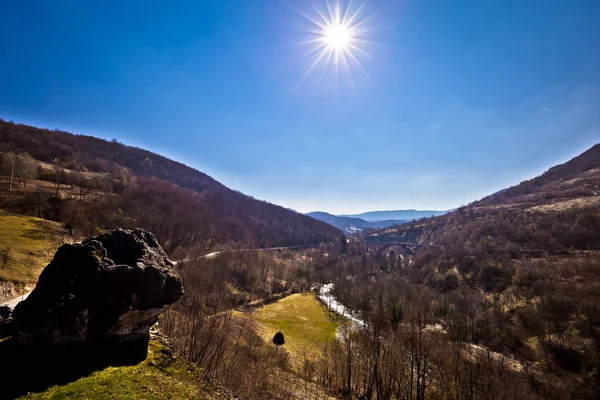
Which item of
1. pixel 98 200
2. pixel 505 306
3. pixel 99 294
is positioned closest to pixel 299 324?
pixel 505 306

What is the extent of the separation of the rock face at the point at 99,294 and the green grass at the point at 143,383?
1.10 meters

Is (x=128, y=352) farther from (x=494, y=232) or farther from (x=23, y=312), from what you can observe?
(x=494, y=232)

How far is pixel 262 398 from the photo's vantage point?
14781mm

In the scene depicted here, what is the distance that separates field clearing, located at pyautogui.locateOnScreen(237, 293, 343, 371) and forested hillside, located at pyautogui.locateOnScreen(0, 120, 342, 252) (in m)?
36.9

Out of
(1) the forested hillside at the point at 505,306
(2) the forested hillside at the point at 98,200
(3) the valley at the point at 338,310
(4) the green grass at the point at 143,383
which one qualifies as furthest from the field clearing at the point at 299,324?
(2) the forested hillside at the point at 98,200

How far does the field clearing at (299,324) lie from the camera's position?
36.3 m

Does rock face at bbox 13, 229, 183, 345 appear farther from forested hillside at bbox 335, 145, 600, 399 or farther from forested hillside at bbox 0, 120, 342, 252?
forested hillside at bbox 0, 120, 342, 252

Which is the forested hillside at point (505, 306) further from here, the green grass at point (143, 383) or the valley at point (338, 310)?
the green grass at point (143, 383)

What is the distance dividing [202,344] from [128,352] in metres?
6.66

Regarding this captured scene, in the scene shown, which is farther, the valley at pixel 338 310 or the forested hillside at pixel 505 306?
the forested hillside at pixel 505 306

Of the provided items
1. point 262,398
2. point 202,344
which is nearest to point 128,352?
point 202,344

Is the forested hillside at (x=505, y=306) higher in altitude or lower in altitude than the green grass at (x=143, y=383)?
lower

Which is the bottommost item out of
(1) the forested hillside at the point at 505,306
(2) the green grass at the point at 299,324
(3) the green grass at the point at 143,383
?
(2) the green grass at the point at 299,324

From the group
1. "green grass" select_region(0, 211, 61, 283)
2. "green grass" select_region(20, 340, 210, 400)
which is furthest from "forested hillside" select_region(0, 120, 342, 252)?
"green grass" select_region(20, 340, 210, 400)
